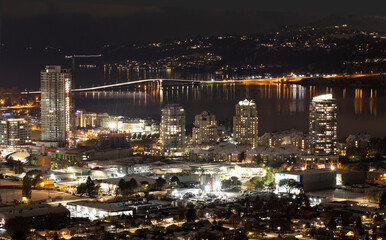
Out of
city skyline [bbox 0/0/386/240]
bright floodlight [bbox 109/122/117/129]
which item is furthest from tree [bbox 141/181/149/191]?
bright floodlight [bbox 109/122/117/129]

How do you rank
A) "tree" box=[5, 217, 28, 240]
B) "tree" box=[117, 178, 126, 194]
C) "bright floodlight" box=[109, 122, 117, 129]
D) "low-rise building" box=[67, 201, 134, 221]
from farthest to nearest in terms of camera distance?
"bright floodlight" box=[109, 122, 117, 129] → "tree" box=[117, 178, 126, 194] → "low-rise building" box=[67, 201, 134, 221] → "tree" box=[5, 217, 28, 240]

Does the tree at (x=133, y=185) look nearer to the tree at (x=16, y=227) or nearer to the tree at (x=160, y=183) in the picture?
the tree at (x=160, y=183)

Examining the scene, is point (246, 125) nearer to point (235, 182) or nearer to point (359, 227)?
point (235, 182)

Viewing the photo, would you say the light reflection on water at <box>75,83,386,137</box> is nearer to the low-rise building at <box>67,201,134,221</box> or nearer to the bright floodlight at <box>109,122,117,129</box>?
the bright floodlight at <box>109,122,117,129</box>

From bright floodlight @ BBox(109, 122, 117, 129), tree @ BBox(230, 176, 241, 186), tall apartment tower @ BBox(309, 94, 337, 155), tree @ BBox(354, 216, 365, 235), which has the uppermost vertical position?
tall apartment tower @ BBox(309, 94, 337, 155)

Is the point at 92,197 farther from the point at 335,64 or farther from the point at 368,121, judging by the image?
the point at 335,64

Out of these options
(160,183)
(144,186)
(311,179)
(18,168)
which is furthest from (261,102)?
(144,186)
